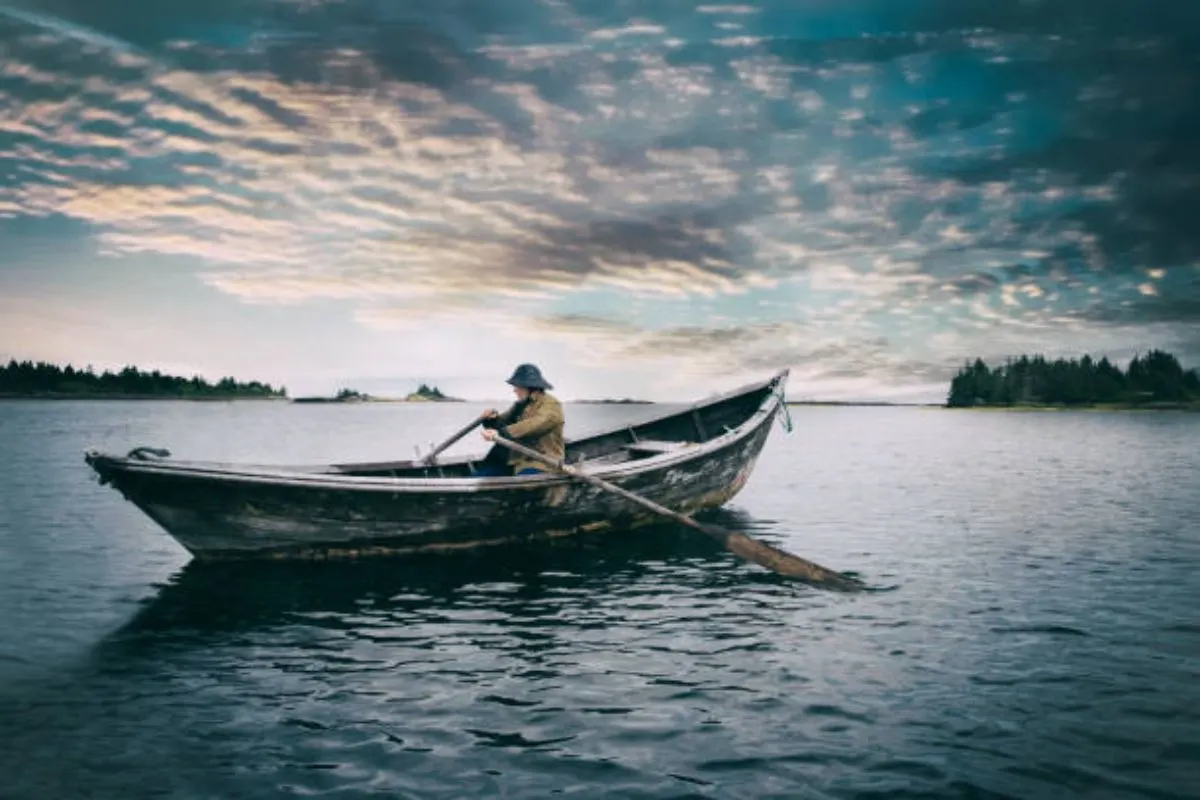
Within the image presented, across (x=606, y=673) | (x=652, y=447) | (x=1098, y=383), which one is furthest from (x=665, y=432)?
(x=1098, y=383)

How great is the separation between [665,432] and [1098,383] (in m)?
167

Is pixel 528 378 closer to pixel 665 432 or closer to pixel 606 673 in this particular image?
pixel 606 673

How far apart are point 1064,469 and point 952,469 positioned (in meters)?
4.47

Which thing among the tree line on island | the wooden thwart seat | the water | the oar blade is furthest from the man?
the tree line on island

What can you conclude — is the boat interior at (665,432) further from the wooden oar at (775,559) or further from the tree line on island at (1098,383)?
the tree line on island at (1098,383)

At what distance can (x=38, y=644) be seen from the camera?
351 inches

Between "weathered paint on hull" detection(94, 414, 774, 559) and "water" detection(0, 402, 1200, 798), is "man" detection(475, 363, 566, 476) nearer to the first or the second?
"weathered paint on hull" detection(94, 414, 774, 559)

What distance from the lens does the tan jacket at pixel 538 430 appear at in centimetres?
1250

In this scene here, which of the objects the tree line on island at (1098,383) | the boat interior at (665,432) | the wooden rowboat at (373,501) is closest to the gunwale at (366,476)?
the wooden rowboat at (373,501)

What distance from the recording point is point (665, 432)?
1942cm

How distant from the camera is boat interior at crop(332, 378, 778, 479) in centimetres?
1742

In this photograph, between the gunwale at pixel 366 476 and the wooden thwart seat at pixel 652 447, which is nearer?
the gunwale at pixel 366 476

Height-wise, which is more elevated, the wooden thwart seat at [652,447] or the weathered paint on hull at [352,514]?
the wooden thwart seat at [652,447]

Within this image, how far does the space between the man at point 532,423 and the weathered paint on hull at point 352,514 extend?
581 millimetres
